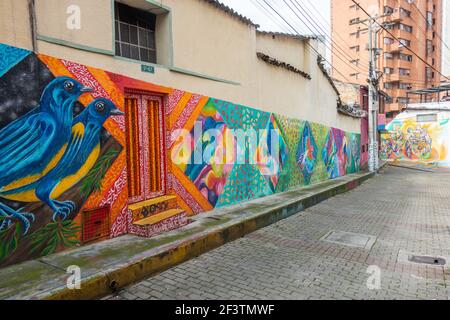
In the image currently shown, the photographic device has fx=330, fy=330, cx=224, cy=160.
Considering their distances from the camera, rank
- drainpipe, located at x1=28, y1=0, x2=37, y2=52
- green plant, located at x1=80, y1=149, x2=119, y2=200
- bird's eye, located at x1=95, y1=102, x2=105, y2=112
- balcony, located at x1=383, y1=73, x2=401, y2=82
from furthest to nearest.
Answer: balcony, located at x1=383, y1=73, x2=401, y2=82
bird's eye, located at x1=95, y1=102, x2=105, y2=112
green plant, located at x1=80, y1=149, x2=119, y2=200
drainpipe, located at x1=28, y1=0, x2=37, y2=52

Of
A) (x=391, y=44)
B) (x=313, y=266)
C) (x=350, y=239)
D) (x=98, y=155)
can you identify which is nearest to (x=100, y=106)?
(x=98, y=155)

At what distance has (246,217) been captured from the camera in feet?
22.2

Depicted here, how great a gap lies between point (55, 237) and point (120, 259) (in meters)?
0.96

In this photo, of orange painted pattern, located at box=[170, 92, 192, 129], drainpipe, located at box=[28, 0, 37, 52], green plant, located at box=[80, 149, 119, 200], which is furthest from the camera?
orange painted pattern, located at box=[170, 92, 192, 129]

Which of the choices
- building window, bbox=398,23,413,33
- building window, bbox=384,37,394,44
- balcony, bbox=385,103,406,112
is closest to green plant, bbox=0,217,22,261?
balcony, bbox=385,103,406,112

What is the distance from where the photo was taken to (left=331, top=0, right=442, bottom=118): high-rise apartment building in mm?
48781

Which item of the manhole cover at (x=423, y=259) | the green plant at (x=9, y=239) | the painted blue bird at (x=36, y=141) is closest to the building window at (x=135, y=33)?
the painted blue bird at (x=36, y=141)

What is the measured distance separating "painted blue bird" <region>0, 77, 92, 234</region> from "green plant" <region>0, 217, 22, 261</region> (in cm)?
7

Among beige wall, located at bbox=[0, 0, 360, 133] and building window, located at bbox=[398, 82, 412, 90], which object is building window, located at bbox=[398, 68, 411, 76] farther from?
beige wall, located at bbox=[0, 0, 360, 133]

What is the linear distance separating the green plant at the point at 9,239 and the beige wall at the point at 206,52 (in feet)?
7.30

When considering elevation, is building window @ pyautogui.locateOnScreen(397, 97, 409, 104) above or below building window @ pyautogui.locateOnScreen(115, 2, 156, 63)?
above
